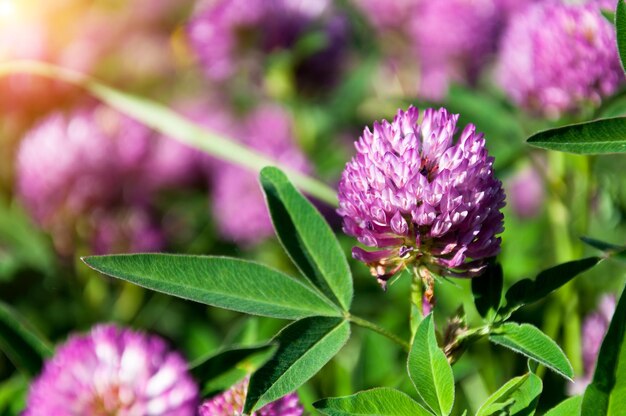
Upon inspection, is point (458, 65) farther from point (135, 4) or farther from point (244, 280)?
point (135, 4)

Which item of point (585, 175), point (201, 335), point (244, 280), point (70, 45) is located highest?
point (70, 45)

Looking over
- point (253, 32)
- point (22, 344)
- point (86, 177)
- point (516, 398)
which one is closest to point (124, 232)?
point (86, 177)

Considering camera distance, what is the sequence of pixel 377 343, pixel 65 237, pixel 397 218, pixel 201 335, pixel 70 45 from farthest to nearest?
pixel 70 45, pixel 65 237, pixel 201 335, pixel 377 343, pixel 397 218

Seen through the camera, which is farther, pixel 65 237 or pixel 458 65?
pixel 458 65

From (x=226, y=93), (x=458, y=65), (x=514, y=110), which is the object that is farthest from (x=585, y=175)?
(x=226, y=93)

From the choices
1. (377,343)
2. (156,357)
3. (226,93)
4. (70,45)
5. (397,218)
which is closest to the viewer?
(397,218)

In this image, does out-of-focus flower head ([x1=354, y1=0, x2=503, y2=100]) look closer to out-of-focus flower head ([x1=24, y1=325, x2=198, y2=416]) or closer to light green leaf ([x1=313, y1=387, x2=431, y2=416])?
out-of-focus flower head ([x1=24, y1=325, x2=198, y2=416])

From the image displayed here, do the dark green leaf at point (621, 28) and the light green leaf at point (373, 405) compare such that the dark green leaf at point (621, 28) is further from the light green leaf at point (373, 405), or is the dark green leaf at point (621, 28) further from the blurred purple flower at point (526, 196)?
the blurred purple flower at point (526, 196)
